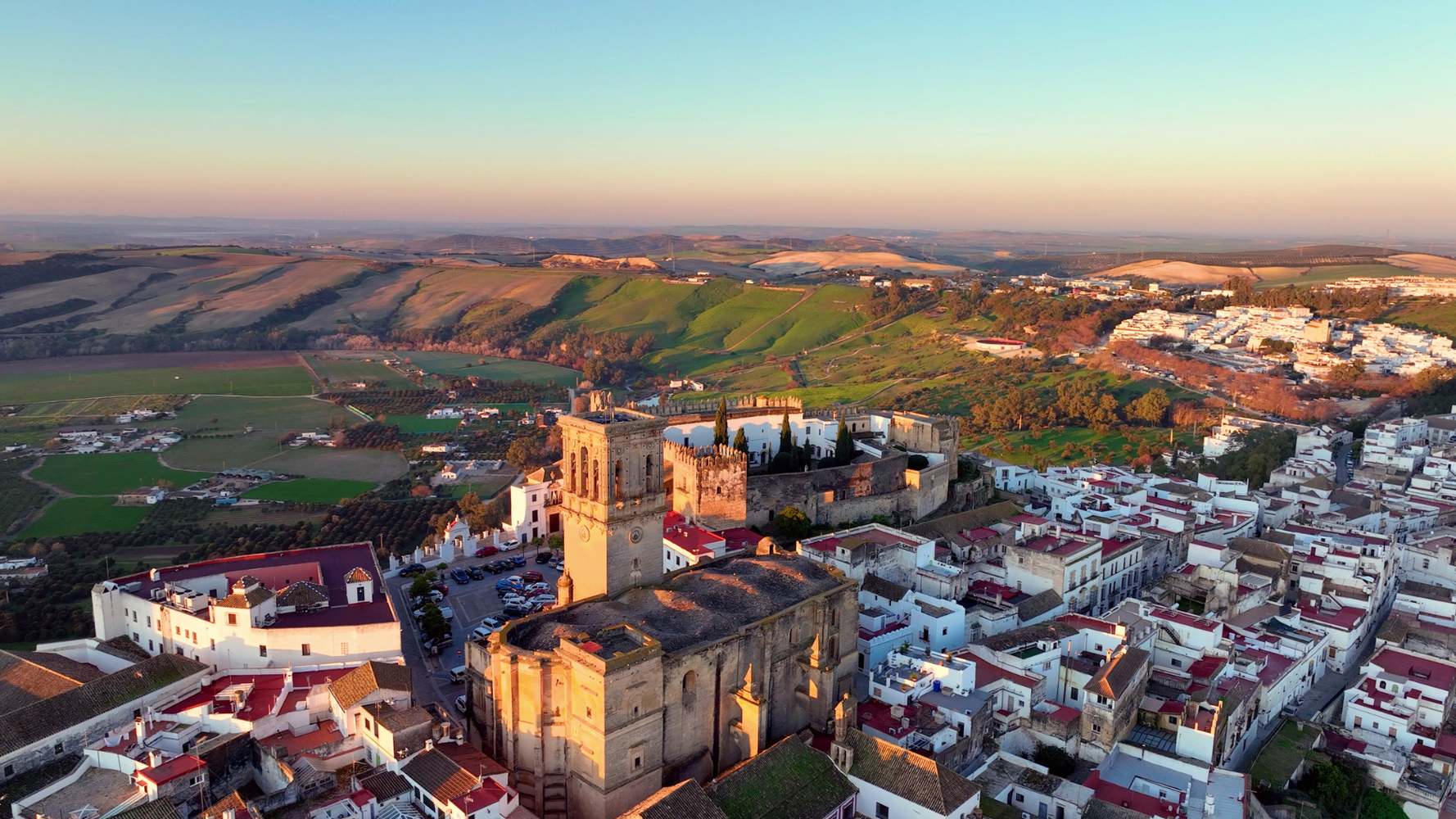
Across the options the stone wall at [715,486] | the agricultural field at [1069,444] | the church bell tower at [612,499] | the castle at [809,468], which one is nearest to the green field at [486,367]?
the agricultural field at [1069,444]

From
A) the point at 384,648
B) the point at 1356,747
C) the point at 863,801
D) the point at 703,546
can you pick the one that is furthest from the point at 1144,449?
the point at 384,648

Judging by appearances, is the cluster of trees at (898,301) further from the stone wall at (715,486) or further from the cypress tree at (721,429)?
the stone wall at (715,486)

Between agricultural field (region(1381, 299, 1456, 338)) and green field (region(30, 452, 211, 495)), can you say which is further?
agricultural field (region(1381, 299, 1456, 338))

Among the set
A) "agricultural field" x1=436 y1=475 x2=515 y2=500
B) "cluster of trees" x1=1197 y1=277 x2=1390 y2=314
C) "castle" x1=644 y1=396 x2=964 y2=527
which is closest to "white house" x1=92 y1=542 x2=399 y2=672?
"castle" x1=644 y1=396 x2=964 y2=527

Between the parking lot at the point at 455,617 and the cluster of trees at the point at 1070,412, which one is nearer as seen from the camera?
the parking lot at the point at 455,617

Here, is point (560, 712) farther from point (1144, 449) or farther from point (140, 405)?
point (140, 405)

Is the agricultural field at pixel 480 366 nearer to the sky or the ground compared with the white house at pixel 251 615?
nearer to the ground

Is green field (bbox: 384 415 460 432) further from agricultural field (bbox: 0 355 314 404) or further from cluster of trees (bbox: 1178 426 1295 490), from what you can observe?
cluster of trees (bbox: 1178 426 1295 490)
